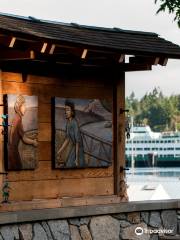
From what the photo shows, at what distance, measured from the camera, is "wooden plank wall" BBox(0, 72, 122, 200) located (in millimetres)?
13688

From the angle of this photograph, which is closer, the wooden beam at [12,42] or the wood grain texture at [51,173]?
the wooden beam at [12,42]

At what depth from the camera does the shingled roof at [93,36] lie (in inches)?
520

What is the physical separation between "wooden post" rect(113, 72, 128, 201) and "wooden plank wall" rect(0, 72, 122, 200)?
10 centimetres

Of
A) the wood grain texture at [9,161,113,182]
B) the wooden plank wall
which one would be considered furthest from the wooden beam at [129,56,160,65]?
the wood grain texture at [9,161,113,182]

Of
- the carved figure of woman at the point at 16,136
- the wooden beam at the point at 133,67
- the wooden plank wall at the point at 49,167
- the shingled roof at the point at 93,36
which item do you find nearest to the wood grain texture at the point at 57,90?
the wooden plank wall at the point at 49,167

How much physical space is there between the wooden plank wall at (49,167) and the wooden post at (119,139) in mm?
98

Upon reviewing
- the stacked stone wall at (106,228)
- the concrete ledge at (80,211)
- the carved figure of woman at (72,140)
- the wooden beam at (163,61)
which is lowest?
the stacked stone wall at (106,228)

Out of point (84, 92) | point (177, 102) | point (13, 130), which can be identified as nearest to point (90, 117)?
point (84, 92)

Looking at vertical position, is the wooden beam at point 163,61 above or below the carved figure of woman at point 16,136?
above

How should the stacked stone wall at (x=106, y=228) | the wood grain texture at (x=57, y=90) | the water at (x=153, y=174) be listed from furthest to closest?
the water at (x=153, y=174), the wood grain texture at (x=57, y=90), the stacked stone wall at (x=106, y=228)

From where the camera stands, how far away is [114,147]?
1505cm

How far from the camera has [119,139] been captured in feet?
49.5

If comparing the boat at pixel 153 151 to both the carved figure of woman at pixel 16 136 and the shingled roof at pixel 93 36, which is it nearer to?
the shingled roof at pixel 93 36

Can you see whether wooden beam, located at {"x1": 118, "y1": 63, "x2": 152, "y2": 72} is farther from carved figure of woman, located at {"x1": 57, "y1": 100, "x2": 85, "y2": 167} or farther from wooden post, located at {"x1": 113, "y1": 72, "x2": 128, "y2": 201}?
carved figure of woman, located at {"x1": 57, "y1": 100, "x2": 85, "y2": 167}
